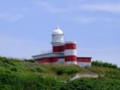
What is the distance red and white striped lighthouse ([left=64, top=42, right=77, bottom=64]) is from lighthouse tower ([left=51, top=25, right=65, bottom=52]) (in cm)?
147

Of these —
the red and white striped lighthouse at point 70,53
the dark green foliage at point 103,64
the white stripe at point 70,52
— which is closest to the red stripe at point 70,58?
the red and white striped lighthouse at point 70,53

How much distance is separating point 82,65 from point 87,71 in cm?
401

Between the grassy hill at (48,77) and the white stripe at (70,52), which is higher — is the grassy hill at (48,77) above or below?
below

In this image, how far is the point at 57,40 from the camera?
1812 inches

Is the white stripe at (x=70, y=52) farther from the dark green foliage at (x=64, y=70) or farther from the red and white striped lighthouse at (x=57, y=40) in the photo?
the dark green foliage at (x=64, y=70)

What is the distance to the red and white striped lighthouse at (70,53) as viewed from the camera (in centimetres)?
4372

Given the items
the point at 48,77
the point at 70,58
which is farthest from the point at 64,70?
the point at 70,58

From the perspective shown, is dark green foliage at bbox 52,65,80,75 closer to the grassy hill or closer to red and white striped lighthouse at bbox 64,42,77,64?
the grassy hill

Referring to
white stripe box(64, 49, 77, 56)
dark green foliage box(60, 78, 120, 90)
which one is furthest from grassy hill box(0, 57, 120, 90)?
white stripe box(64, 49, 77, 56)

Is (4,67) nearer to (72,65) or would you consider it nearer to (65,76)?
(65,76)

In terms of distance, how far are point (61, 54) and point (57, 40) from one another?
145 centimetres

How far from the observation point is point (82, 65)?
1730 inches

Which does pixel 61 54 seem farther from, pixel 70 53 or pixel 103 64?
pixel 103 64

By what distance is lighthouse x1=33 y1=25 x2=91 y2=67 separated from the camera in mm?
43875
